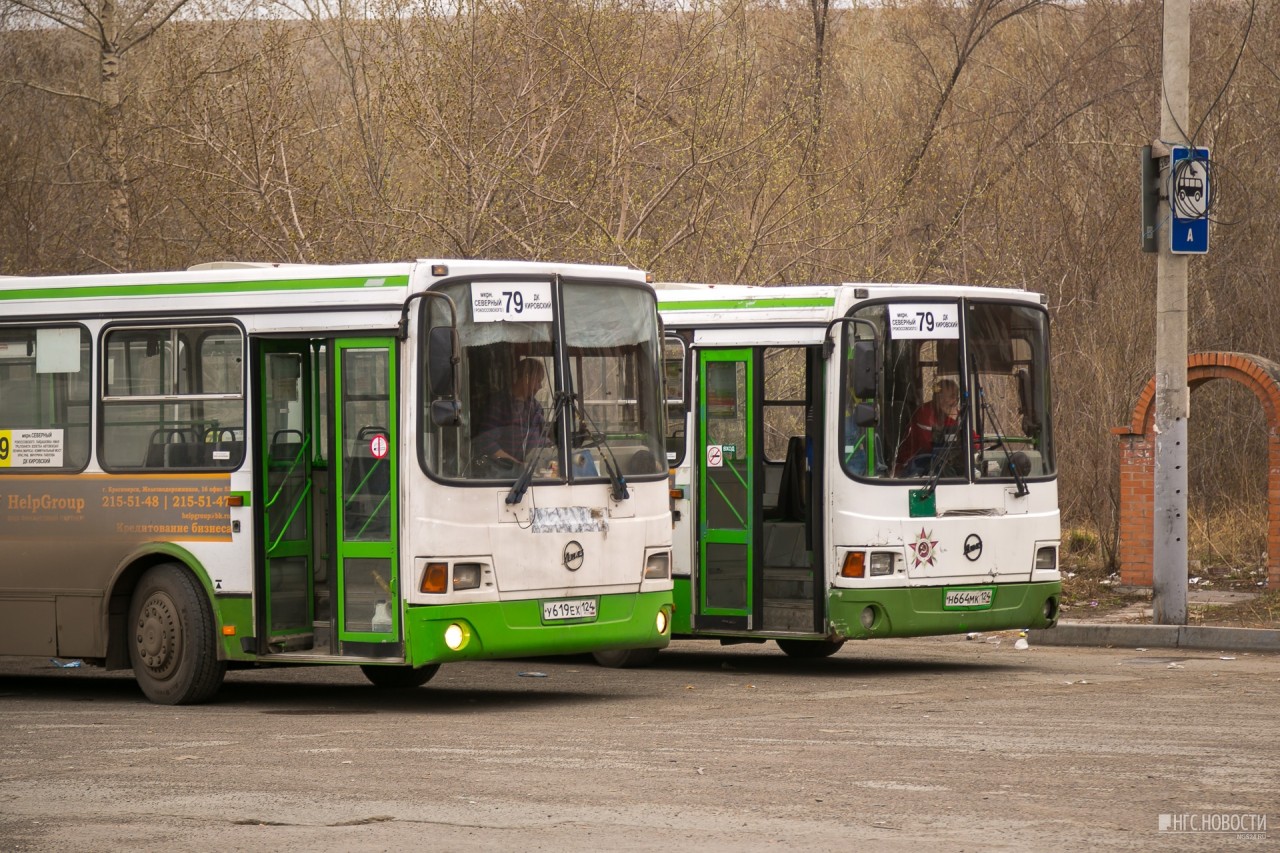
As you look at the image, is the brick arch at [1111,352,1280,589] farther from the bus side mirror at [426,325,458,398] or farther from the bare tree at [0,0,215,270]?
the bare tree at [0,0,215,270]

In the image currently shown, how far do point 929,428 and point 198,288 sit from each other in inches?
213

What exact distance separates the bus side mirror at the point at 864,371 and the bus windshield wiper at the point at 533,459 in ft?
8.65

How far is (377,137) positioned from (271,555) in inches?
515

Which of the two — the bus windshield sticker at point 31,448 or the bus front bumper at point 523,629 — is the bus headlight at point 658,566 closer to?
the bus front bumper at point 523,629

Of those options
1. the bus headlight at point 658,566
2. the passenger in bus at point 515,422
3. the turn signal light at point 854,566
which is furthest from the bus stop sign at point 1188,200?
the passenger in bus at point 515,422

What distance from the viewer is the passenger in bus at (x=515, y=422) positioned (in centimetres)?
1216

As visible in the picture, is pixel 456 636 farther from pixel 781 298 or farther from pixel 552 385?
pixel 781 298

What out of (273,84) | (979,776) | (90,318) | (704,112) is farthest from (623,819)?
(273,84)

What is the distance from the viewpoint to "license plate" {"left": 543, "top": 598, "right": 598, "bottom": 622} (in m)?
12.4

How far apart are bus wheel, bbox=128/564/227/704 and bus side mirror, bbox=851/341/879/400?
4.84 metres

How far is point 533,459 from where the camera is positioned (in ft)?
40.5

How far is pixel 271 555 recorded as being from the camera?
1259 centimetres

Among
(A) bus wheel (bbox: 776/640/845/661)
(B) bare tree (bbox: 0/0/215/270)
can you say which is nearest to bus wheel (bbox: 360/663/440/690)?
(A) bus wheel (bbox: 776/640/845/661)

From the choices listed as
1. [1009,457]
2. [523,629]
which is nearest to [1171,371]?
[1009,457]
